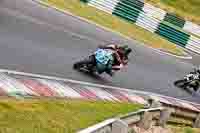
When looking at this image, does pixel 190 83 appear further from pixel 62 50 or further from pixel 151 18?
pixel 151 18

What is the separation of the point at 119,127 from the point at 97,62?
7.79 metres

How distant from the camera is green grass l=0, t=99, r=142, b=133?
31.6 feet

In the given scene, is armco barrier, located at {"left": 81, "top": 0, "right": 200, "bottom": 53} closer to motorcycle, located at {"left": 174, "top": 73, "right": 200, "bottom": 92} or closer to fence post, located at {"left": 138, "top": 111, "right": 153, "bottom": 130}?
motorcycle, located at {"left": 174, "top": 73, "right": 200, "bottom": 92}

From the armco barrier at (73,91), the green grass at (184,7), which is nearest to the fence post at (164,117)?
the armco barrier at (73,91)

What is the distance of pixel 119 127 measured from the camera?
9734 mm

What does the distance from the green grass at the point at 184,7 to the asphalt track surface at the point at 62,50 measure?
14394 millimetres

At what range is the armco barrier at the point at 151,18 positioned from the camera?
113 ft

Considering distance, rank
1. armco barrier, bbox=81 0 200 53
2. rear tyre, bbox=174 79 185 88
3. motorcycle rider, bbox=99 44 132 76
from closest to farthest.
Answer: motorcycle rider, bbox=99 44 132 76
rear tyre, bbox=174 79 185 88
armco barrier, bbox=81 0 200 53

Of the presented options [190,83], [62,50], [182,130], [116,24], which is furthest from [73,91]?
[116,24]

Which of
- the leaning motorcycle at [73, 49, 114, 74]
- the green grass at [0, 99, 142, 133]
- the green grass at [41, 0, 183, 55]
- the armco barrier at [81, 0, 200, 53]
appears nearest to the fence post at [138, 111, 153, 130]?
the green grass at [0, 99, 142, 133]

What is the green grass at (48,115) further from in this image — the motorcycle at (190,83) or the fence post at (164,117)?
the motorcycle at (190,83)

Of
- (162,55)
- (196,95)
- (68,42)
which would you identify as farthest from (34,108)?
(162,55)

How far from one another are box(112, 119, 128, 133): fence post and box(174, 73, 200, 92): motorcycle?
14007 mm

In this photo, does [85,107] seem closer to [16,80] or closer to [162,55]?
[16,80]
